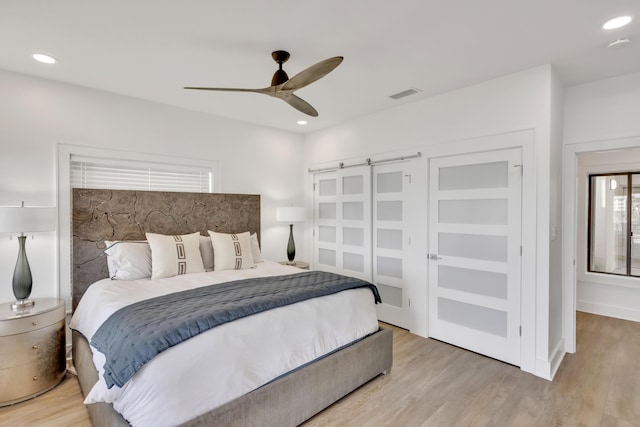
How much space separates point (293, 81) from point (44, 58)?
2.19 metres

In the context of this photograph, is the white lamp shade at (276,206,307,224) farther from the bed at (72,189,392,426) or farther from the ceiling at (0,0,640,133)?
the ceiling at (0,0,640,133)

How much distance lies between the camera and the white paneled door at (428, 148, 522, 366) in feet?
9.65

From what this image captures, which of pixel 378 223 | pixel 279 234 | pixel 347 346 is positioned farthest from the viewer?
pixel 279 234

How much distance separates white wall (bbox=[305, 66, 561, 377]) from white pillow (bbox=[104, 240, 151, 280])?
3089mm

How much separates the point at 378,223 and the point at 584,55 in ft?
8.25

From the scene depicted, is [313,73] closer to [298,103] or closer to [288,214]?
[298,103]

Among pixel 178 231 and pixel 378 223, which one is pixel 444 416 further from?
pixel 178 231

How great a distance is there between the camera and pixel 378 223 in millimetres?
4117

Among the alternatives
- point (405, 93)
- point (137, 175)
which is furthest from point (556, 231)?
point (137, 175)

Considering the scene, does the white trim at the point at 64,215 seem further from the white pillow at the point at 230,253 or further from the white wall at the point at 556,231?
the white wall at the point at 556,231

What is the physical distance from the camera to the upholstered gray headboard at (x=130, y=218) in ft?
10.3

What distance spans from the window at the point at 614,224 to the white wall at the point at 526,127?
8.13 feet

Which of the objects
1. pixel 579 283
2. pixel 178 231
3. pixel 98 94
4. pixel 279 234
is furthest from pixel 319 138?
pixel 579 283

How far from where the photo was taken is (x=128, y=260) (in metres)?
2.99
